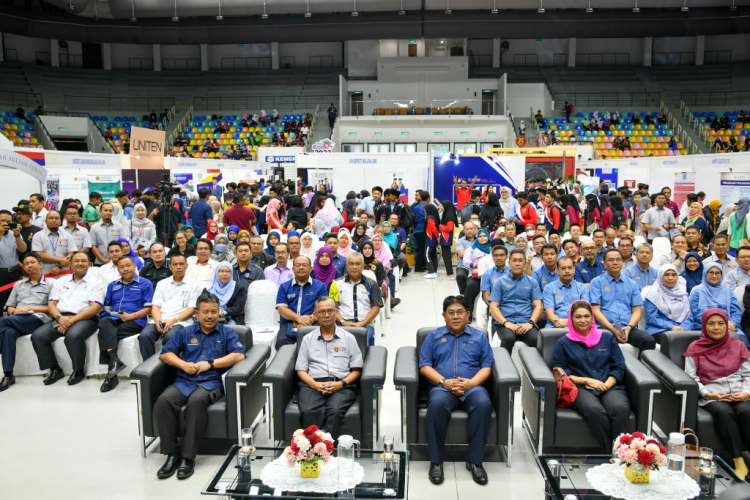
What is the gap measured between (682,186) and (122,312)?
40.7 feet

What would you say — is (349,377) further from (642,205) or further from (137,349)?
(642,205)

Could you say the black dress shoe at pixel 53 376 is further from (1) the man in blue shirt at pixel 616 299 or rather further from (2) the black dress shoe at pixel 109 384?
(1) the man in blue shirt at pixel 616 299

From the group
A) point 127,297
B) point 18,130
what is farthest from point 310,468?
point 18,130

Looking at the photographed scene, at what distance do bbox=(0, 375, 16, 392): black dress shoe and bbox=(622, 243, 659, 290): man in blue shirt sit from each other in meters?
5.96

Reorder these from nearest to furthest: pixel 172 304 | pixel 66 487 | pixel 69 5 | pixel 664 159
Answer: pixel 66 487 → pixel 172 304 → pixel 664 159 → pixel 69 5

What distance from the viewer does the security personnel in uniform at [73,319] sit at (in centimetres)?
582

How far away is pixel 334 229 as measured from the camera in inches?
403

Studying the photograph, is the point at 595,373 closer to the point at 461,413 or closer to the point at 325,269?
the point at 461,413

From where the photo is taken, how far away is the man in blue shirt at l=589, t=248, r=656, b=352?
5.54m

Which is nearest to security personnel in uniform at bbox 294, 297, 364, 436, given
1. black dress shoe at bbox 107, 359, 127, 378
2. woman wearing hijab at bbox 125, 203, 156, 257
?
black dress shoe at bbox 107, 359, 127, 378

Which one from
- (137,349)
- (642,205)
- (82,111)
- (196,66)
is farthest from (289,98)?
(137,349)

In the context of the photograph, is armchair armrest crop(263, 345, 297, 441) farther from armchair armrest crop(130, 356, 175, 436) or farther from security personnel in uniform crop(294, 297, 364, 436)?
armchair armrest crop(130, 356, 175, 436)

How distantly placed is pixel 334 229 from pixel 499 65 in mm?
22313

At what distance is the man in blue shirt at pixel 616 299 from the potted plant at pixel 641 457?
7.56ft
